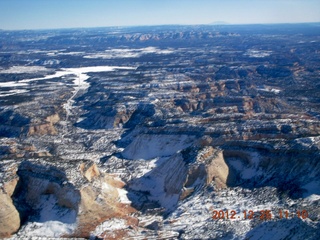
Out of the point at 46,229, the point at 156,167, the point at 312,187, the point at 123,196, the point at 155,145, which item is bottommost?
the point at 123,196

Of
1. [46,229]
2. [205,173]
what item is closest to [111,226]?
[46,229]

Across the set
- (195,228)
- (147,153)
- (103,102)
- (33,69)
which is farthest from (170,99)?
(33,69)

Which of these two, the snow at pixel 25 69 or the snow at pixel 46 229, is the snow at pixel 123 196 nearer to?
the snow at pixel 46 229

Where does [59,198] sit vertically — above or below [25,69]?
below

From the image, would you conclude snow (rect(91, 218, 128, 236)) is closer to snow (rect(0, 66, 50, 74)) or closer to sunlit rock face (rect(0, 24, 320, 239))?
sunlit rock face (rect(0, 24, 320, 239))

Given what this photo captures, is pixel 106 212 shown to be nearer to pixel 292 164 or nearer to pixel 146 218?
pixel 146 218

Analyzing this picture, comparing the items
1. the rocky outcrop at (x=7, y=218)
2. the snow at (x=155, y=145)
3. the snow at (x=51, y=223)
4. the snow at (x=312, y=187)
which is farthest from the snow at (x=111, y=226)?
the snow at (x=155, y=145)
